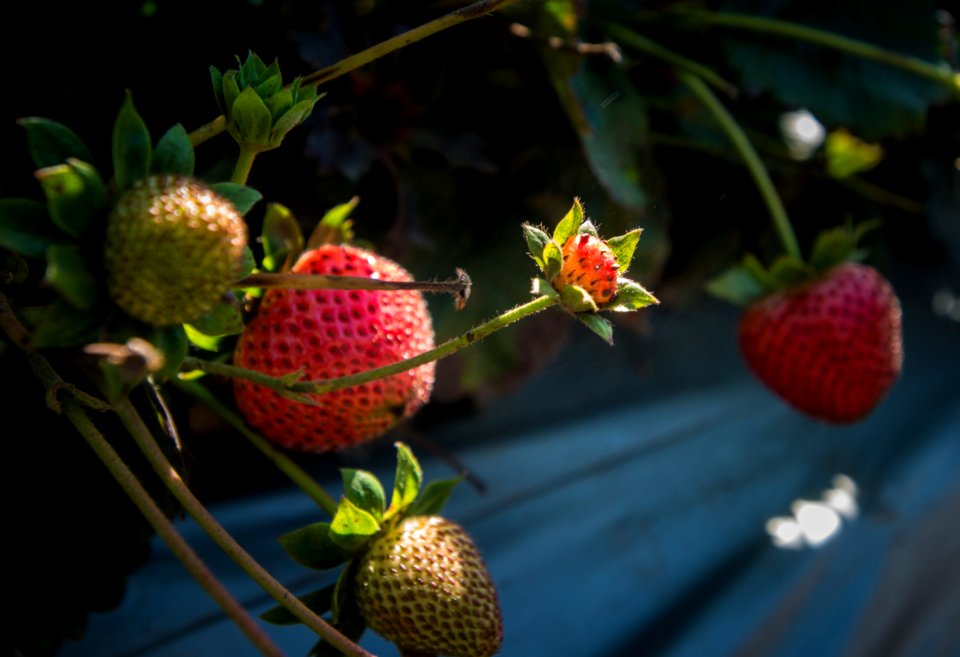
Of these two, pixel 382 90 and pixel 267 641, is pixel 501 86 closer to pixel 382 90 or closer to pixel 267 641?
pixel 382 90

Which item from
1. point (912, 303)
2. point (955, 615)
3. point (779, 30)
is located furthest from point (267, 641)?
point (912, 303)

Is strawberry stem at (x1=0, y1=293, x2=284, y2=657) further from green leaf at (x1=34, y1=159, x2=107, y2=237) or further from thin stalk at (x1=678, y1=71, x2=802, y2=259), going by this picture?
thin stalk at (x1=678, y1=71, x2=802, y2=259)

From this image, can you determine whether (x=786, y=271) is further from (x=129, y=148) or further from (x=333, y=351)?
(x=129, y=148)

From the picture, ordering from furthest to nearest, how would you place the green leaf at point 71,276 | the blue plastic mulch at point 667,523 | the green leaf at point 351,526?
the blue plastic mulch at point 667,523 → the green leaf at point 351,526 → the green leaf at point 71,276

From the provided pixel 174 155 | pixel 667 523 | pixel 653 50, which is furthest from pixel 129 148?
pixel 667 523

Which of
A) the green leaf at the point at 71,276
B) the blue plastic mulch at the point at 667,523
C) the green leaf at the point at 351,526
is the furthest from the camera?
the blue plastic mulch at the point at 667,523

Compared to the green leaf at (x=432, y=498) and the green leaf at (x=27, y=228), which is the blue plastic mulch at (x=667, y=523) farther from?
the green leaf at (x=27, y=228)

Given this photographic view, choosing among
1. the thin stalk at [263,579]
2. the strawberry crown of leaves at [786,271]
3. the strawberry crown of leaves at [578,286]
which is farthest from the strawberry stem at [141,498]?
the strawberry crown of leaves at [786,271]
